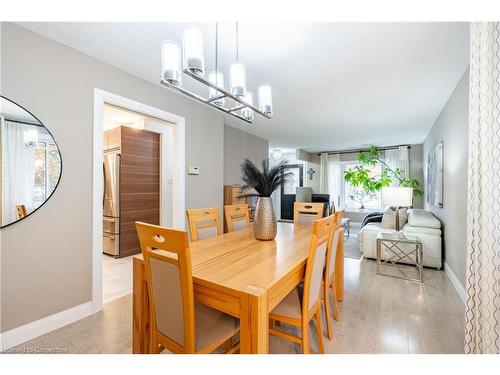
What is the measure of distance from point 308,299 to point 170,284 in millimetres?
766

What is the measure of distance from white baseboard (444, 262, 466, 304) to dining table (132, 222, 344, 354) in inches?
74.5

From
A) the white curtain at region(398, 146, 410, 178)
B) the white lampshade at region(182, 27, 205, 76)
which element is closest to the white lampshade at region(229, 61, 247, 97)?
the white lampshade at region(182, 27, 205, 76)

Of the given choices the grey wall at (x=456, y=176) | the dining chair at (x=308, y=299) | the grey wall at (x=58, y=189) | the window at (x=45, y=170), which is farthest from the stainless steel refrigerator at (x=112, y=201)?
the grey wall at (x=456, y=176)

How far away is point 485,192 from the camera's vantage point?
4.15 ft

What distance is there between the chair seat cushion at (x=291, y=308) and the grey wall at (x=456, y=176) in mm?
2053

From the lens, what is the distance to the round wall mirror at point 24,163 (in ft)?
5.15

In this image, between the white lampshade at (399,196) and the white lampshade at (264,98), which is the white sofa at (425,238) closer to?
the white lampshade at (399,196)

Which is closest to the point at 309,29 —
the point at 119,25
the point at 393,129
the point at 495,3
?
the point at 495,3

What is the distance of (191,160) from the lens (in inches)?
119

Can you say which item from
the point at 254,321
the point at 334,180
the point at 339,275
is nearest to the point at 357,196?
the point at 334,180

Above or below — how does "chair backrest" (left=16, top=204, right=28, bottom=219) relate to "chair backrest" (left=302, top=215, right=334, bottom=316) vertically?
above

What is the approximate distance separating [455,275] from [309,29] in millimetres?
3079

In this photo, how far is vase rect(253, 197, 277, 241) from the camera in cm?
179

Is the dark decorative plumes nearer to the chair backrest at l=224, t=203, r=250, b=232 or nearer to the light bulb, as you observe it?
the chair backrest at l=224, t=203, r=250, b=232
